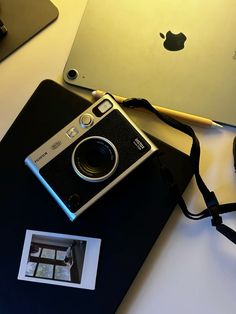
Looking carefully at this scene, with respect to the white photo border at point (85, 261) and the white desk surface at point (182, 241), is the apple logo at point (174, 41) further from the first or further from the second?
the white photo border at point (85, 261)

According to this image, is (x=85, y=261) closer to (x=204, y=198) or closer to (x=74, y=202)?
(x=74, y=202)

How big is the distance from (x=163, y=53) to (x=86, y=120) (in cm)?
20

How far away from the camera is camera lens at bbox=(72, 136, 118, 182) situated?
2.05ft

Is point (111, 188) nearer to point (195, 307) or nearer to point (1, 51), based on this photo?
point (195, 307)

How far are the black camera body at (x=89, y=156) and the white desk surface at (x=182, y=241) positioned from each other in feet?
0.26

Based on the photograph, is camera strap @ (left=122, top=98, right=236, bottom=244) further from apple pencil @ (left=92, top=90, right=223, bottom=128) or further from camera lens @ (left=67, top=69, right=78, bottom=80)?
camera lens @ (left=67, top=69, right=78, bottom=80)

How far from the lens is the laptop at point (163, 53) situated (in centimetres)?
71

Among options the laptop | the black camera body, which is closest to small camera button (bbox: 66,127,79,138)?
the black camera body

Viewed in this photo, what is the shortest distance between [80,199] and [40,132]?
143 mm

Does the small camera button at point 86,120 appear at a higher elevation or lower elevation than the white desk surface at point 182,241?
higher

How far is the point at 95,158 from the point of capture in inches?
25.4

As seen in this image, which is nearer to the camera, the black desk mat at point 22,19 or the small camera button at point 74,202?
the small camera button at point 74,202

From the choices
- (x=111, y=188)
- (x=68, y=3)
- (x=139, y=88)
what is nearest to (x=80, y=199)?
(x=111, y=188)

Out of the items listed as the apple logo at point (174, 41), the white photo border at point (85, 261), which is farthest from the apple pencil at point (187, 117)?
the white photo border at point (85, 261)
